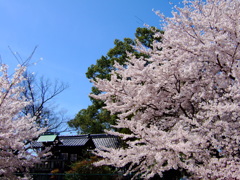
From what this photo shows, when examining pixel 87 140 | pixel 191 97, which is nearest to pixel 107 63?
pixel 87 140

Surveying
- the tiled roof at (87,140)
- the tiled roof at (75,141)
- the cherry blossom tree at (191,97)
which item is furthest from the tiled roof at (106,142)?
the cherry blossom tree at (191,97)

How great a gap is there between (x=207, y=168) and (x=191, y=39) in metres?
3.24

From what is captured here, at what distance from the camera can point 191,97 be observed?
6137mm

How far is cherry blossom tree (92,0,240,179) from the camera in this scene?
15.8ft

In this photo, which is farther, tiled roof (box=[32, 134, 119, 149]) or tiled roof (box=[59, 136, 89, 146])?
tiled roof (box=[32, 134, 119, 149])

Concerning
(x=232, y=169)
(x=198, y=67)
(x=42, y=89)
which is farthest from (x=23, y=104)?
(x=42, y=89)


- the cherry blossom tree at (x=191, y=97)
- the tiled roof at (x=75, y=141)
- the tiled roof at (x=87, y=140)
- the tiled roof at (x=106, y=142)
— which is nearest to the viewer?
the cherry blossom tree at (x=191, y=97)

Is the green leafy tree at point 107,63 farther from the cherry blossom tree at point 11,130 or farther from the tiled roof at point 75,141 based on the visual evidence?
the cherry blossom tree at point 11,130

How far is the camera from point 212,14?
5977 mm

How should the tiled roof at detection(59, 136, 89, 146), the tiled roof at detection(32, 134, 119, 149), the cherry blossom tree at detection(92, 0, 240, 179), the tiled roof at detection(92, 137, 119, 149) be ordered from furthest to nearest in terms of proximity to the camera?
the tiled roof at detection(92, 137, 119, 149) < the tiled roof at detection(32, 134, 119, 149) < the tiled roof at detection(59, 136, 89, 146) < the cherry blossom tree at detection(92, 0, 240, 179)

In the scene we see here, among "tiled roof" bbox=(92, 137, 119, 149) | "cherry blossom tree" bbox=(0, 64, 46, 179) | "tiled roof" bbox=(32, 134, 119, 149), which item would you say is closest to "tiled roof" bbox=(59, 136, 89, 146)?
"tiled roof" bbox=(32, 134, 119, 149)

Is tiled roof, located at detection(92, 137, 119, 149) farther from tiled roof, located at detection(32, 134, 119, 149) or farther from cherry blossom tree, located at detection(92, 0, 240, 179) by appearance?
cherry blossom tree, located at detection(92, 0, 240, 179)

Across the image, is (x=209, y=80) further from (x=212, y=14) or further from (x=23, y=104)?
(x=23, y=104)

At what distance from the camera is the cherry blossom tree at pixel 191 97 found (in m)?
4.80
